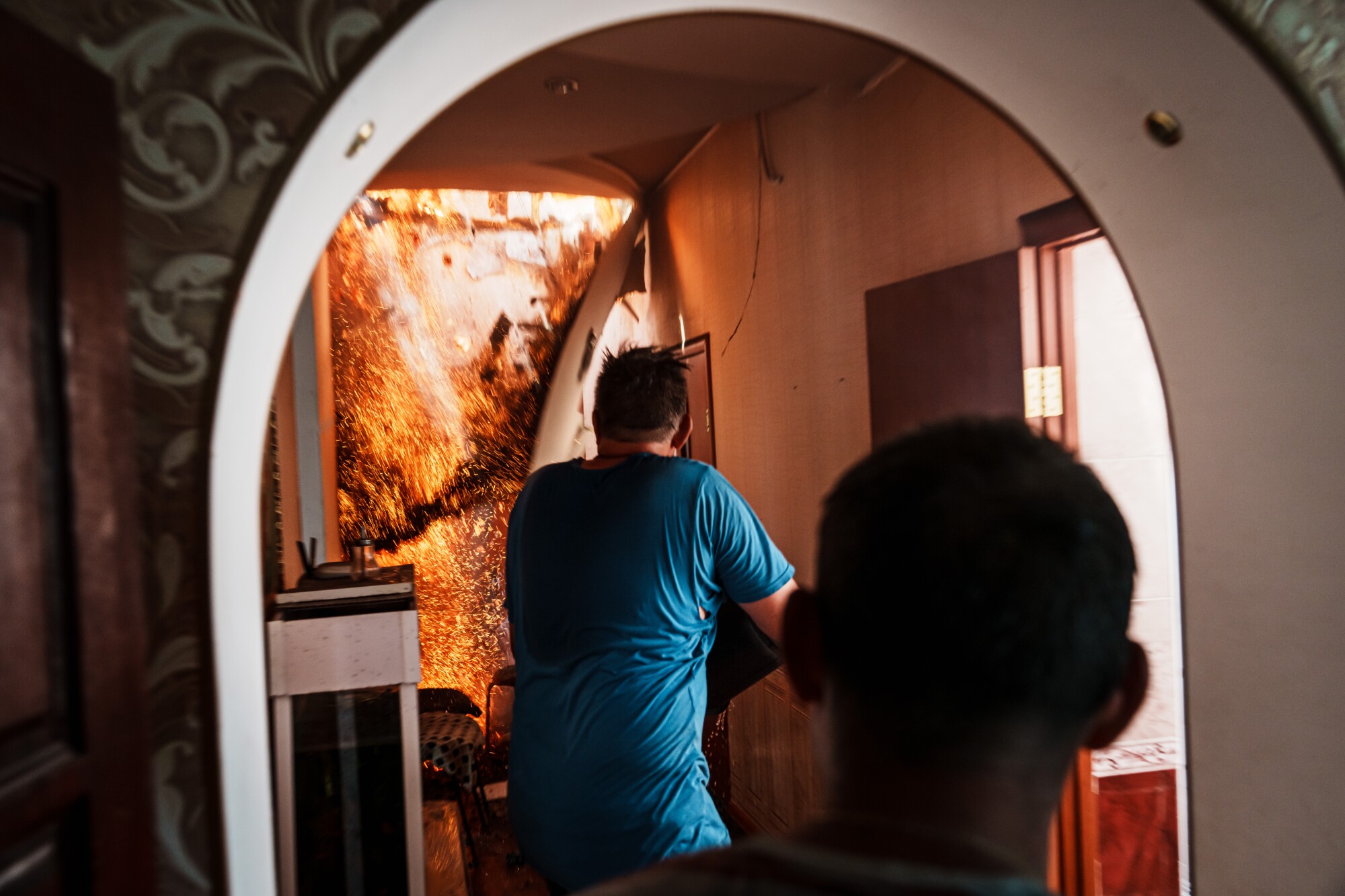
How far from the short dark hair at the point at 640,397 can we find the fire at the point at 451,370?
344 cm

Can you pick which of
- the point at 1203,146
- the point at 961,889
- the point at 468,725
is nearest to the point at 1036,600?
the point at 961,889

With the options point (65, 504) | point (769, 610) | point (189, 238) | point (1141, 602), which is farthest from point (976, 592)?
point (1141, 602)

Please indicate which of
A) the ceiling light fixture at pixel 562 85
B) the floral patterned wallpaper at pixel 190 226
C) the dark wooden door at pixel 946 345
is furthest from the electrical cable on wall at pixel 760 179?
the floral patterned wallpaper at pixel 190 226

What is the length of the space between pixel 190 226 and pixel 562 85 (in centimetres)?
216

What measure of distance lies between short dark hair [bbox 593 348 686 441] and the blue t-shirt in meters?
0.09

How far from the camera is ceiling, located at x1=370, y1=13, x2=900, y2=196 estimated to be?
100 inches

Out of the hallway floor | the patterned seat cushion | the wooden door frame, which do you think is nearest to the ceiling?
the wooden door frame

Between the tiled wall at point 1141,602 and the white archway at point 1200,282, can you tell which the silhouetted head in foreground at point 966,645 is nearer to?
the white archway at point 1200,282

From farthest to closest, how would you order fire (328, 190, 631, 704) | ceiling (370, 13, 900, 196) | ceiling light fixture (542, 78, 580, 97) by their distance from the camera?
fire (328, 190, 631, 704)
ceiling light fixture (542, 78, 580, 97)
ceiling (370, 13, 900, 196)

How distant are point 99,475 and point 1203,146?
141 cm

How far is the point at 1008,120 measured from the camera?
4.67 feet

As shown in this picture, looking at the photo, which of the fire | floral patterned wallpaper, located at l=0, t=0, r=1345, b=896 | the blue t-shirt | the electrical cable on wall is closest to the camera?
floral patterned wallpaper, located at l=0, t=0, r=1345, b=896

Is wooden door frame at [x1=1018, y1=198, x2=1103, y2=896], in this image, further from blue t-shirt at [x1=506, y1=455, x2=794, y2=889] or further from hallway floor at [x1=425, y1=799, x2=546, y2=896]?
hallway floor at [x1=425, y1=799, x2=546, y2=896]

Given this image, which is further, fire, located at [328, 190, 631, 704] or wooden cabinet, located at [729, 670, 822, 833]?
fire, located at [328, 190, 631, 704]
